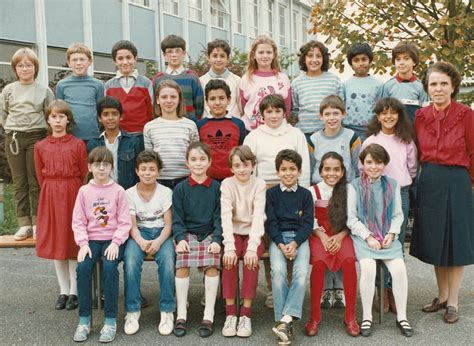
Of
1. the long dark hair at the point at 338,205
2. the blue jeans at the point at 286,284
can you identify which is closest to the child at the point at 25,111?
the blue jeans at the point at 286,284

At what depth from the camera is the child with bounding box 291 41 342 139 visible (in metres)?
5.38

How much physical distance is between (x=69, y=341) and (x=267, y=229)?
5.53 ft

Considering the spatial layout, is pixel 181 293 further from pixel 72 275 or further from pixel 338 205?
pixel 338 205

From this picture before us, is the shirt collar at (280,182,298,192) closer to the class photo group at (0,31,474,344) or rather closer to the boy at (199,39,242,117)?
the class photo group at (0,31,474,344)

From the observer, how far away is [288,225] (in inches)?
182

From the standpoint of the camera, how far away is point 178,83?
5.52 meters

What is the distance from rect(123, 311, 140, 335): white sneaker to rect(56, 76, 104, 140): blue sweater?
174cm

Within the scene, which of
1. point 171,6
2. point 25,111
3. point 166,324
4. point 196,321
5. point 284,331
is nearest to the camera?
point 284,331

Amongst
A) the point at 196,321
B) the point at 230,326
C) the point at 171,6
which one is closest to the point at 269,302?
the point at 196,321

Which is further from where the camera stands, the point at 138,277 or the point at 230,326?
the point at 138,277

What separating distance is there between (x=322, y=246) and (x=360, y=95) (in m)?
1.56

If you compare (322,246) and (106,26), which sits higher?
(106,26)

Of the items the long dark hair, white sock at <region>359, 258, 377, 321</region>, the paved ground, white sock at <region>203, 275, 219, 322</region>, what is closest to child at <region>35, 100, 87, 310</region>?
the paved ground

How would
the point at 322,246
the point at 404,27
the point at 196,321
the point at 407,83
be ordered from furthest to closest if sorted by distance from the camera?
the point at 404,27, the point at 407,83, the point at 196,321, the point at 322,246
